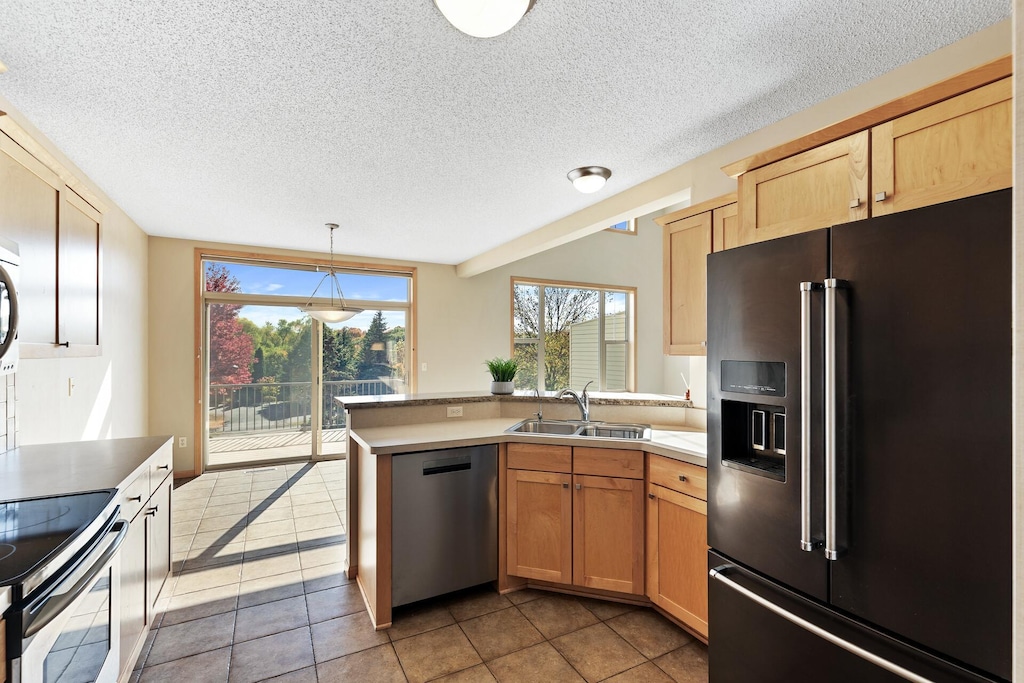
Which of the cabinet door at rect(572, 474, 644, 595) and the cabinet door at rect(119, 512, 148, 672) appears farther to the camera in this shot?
the cabinet door at rect(572, 474, 644, 595)

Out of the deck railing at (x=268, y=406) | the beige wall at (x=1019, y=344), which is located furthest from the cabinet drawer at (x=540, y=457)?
the deck railing at (x=268, y=406)

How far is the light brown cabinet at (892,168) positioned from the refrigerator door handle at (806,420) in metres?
0.36

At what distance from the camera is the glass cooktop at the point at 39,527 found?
102cm

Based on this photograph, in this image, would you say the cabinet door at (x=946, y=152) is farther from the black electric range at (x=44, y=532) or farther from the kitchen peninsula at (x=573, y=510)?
the black electric range at (x=44, y=532)

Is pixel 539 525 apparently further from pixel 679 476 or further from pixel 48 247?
pixel 48 247

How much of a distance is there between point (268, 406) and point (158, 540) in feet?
11.4

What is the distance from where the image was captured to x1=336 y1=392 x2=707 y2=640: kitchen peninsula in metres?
2.23

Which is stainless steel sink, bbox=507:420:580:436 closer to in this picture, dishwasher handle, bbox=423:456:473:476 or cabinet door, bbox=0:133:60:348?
dishwasher handle, bbox=423:456:473:476

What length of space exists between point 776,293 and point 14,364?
253 cm

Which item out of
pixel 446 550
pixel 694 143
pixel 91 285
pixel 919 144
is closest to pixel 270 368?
pixel 91 285

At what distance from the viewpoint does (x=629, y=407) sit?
314cm

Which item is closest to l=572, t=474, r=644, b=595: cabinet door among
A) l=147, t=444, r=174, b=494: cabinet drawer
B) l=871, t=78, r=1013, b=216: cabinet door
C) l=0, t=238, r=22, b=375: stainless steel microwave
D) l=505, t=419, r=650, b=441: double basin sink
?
l=505, t=419, r=650, b=441: double basin sink

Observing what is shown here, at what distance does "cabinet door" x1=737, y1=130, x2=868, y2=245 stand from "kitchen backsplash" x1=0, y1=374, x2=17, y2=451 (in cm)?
316

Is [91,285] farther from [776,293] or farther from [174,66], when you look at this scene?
[776,293]
